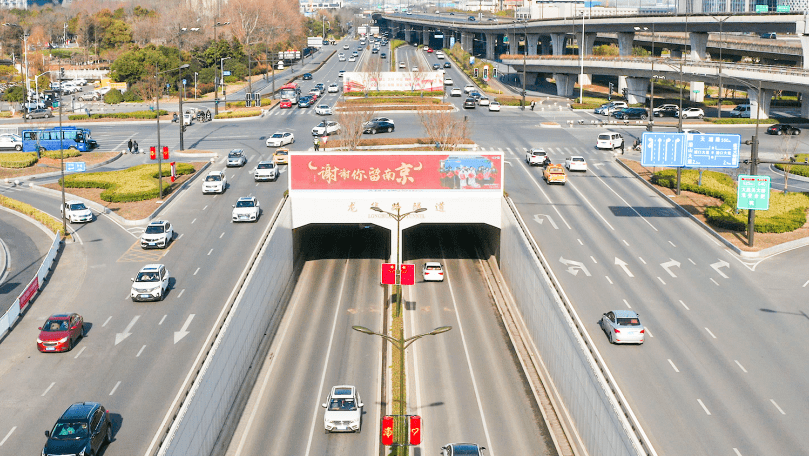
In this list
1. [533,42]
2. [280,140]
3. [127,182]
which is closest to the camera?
[127,182]

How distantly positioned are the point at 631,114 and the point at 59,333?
82.6m

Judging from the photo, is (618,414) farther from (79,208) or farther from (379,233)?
(79,208)

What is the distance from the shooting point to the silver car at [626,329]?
150ft

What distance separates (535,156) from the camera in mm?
83750

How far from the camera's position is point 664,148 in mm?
64750

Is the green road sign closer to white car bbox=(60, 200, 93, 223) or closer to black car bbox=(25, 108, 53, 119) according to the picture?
white car bbox=(60, 200, 93, 223)

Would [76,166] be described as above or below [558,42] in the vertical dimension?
below

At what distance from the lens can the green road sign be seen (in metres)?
59.3

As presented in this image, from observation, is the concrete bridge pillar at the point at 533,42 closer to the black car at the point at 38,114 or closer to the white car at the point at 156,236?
the black car at the point at 38,114

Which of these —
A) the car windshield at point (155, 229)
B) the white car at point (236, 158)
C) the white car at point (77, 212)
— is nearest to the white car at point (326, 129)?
the white car at point (236, 158)

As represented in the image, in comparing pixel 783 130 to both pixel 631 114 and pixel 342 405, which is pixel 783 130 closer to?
pixel 631 114

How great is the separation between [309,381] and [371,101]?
272ft

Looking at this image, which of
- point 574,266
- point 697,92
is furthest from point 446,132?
point 697,92

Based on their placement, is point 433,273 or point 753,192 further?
point 433,273
